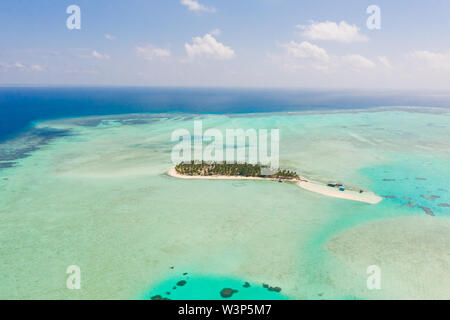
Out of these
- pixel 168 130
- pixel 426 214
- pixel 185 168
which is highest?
pixel 168 130

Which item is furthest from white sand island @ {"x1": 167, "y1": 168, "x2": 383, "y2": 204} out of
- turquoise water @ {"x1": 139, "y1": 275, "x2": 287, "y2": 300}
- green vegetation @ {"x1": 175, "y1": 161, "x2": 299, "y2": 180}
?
turquoise water @ {"x1": 139, "y1": 275, "x2": 287, "y2": 300}

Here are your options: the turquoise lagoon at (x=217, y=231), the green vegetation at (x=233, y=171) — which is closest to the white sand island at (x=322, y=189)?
the green vegetation at (x=233, y=171)

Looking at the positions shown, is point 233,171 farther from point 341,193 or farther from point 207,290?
point 207,290

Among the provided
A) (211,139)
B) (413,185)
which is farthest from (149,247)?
(211,139)

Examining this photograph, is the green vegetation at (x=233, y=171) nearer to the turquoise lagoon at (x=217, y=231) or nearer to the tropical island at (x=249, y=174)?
the tropical island at (x=249, y=174)

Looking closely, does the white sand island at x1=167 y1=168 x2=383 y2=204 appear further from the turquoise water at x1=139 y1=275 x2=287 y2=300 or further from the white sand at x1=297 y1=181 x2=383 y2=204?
the turquoise water at x1=139 y1=275 x2=287 y2=300

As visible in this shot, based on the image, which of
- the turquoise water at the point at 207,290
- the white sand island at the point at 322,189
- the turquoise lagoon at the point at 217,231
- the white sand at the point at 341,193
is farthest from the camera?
the white sand island at the point at 322,189
